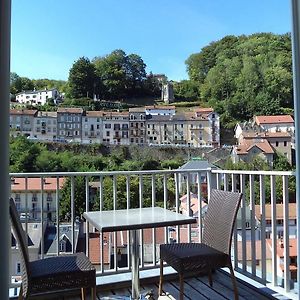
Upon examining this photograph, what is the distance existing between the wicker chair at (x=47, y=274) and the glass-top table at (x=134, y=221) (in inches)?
11.6

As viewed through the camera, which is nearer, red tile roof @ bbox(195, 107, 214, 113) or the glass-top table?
the glass-top table

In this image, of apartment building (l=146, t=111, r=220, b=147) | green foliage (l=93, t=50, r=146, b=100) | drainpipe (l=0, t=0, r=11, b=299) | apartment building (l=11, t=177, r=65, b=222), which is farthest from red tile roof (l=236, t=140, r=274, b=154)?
drainpipe (l=0, t=0, r=11, b=299)

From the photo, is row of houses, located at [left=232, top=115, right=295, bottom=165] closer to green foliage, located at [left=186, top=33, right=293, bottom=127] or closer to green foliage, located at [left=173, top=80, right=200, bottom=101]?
green foliage, located at [left=186, top=33, right=293, bottom=127]

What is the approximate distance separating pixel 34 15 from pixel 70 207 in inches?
141

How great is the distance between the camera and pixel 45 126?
5.23 metres

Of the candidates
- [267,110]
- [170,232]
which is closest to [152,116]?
[267,110]

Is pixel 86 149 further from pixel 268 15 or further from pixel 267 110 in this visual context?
pixel 268 15

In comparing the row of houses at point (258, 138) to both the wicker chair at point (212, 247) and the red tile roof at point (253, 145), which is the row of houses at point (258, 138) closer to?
the red tile roof at point (253, 145)

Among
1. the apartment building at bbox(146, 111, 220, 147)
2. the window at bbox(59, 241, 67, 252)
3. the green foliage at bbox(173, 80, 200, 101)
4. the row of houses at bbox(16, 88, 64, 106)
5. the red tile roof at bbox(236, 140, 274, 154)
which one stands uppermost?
the green foliage at bbox(173, 80, 200, 101)

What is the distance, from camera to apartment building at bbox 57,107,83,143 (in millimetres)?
5324

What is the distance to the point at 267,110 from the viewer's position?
17.0ft

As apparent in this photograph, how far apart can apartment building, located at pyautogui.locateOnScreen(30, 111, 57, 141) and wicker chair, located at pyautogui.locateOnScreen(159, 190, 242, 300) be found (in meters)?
3.02

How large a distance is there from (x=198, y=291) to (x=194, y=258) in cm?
70

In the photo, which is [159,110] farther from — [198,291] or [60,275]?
[60,275]
